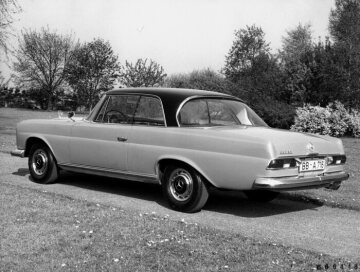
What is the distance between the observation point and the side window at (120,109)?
712 centimetres

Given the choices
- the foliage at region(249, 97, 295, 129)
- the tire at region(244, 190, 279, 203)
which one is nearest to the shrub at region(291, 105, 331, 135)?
the foliage at region(249, 97, 295, 129)

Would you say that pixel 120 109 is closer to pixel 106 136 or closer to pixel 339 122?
pixel 106 136

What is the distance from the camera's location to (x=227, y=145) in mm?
5879

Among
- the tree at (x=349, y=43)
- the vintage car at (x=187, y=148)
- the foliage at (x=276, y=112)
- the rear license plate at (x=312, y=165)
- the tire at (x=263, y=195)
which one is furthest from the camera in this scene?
the tree at (x=349, y=43)

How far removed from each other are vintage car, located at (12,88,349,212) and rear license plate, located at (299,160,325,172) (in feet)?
0.04

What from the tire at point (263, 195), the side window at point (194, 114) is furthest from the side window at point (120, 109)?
the tire at point (263, 195)

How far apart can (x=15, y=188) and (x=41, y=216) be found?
1.93 metres

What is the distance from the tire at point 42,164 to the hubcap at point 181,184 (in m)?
2.48

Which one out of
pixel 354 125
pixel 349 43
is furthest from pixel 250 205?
pixel 349 43

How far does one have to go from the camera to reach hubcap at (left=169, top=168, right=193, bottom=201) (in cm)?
623

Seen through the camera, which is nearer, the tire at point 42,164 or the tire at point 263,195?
the tire at point 263,195

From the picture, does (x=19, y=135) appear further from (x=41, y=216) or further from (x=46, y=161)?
(x=41, y=216)

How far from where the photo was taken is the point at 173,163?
6422 millimetres

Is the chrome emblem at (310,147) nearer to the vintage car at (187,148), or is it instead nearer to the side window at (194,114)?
the vintage car at (187,148)
